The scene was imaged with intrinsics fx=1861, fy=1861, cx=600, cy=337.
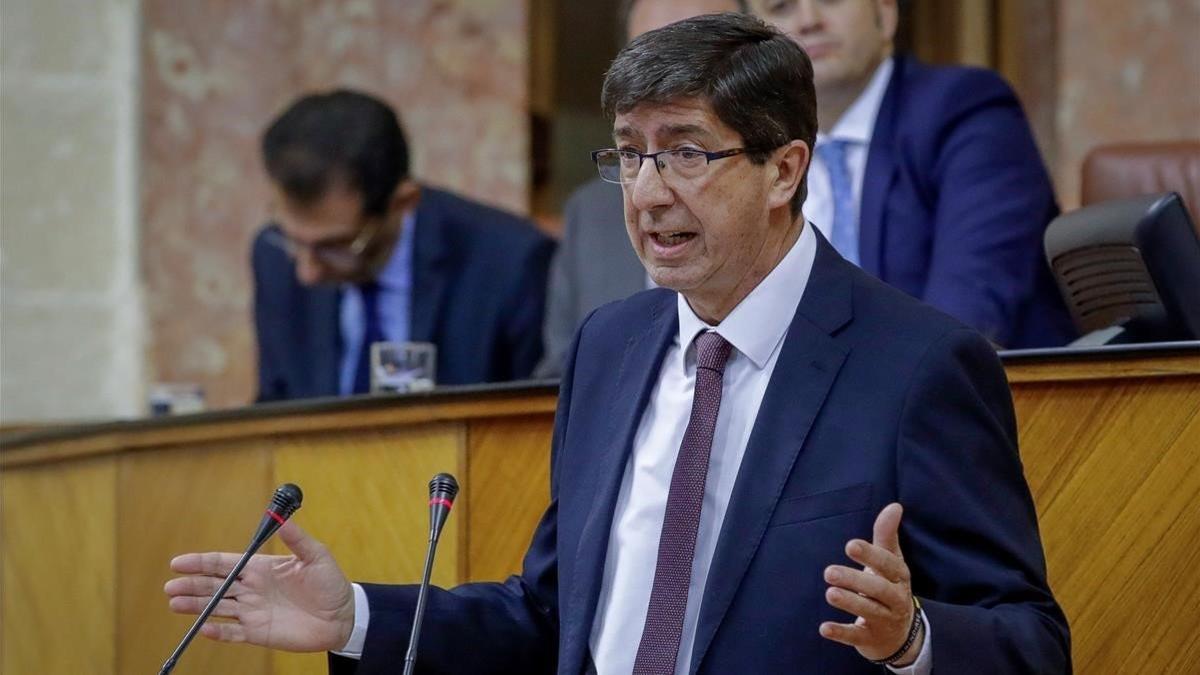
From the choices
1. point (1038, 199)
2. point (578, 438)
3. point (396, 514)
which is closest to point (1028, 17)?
point (1038, 199)

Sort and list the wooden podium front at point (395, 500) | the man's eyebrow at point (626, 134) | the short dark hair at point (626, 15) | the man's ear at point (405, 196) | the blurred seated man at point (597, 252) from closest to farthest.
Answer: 1. the man's eyebrow at point (626, 134)
2. the wooden podium front at point (395, 500)
3. the blurred seated man at point (597, 252)
4. the short dark hair at point (626, 15)
5. the man's ear at point (405, 196)

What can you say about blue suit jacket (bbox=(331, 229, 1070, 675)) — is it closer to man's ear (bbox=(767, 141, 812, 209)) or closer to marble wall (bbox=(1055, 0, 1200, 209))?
man's ear (bbox=(767, 141, 812, 209))

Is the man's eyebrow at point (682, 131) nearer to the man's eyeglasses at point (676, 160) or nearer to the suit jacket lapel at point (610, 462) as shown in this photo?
the man's eyeglasses at point (676, 160)

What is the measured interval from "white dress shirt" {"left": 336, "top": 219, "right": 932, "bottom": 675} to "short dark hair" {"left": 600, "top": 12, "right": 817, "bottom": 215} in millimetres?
160

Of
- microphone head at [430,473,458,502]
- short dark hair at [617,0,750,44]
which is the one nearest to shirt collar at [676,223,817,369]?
microphone head at [430,473,458,502]

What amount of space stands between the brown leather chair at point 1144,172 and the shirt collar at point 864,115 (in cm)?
52

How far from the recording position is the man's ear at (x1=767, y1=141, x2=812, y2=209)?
7.13 feet

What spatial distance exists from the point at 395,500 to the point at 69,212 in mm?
3035

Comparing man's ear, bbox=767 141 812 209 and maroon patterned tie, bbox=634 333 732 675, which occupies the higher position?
man's ear, bbox=767 141 812 209

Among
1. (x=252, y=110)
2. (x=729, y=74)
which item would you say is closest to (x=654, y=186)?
(x=729, y=74)

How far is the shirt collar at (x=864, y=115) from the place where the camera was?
363cm

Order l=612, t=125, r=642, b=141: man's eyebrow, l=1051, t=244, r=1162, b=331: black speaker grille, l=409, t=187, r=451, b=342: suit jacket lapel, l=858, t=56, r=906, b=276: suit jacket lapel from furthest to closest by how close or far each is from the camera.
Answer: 1. l=409, t=187, r=451, b=342: suit jacket lapel
2. l=858, t=56, r=906, b=276: suit jacket lapel
3. l=1051, t=244, r=1162, b=331: black speaker grille
4. l=612, t=125, r=642, b=141: man's eyebrow

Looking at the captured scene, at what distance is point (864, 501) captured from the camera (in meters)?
2.00

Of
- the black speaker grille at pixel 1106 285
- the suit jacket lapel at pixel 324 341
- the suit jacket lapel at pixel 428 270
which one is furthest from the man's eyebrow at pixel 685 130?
the suit jacket lapel at pixel 324 341
